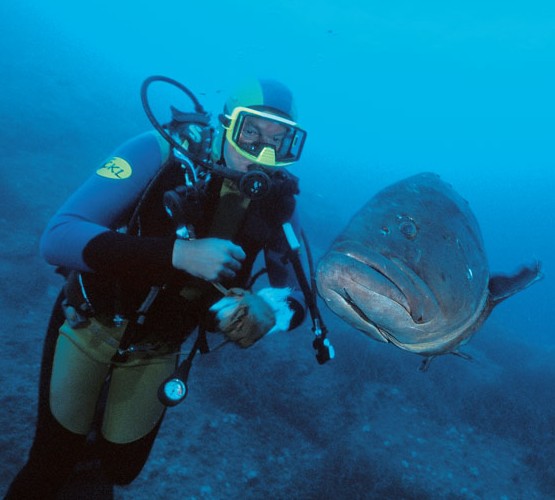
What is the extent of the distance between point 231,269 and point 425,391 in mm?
6940

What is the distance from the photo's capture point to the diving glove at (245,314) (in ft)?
6.02

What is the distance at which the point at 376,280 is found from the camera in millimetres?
1026

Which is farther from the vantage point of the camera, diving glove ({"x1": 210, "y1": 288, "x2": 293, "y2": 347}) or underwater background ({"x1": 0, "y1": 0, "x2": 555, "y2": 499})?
underwater background ({"x1": 0, "y1": 0, "x2": 555, "y2": 499})

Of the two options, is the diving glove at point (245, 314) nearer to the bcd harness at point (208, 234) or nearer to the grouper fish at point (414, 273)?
the bcd harness at point (208, 234)

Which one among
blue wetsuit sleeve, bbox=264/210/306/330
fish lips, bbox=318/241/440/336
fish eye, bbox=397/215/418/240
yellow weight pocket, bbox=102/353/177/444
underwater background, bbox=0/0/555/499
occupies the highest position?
fish eye, bbox=397/215/418/240

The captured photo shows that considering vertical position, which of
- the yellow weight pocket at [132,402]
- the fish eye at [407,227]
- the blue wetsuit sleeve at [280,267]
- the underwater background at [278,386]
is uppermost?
the fish eye at [407,227]

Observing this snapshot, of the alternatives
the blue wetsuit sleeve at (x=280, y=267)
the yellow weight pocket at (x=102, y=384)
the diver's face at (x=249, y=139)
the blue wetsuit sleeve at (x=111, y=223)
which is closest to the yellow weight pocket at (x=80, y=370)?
the yellow weight pocket at (x=102, y=384)

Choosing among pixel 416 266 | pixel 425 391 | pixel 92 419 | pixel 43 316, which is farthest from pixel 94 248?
pixel 425 391

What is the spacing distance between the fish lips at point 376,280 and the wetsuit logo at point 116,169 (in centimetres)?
156

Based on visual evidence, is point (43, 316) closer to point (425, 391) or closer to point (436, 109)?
point (425, 391)

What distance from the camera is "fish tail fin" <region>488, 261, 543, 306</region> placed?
1247mm

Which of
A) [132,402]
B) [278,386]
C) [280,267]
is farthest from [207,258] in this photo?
[278,386]

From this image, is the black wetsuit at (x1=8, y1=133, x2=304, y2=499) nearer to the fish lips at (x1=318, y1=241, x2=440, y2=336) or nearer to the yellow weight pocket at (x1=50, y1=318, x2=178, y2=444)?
the yellow weight pocket at (x1=50, y1=318, x2=178, y2=444)

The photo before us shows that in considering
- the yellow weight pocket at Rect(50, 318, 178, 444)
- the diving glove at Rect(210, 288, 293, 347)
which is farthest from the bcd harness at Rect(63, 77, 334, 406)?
the diving glove at Rect(210, 288, 293, 347)
